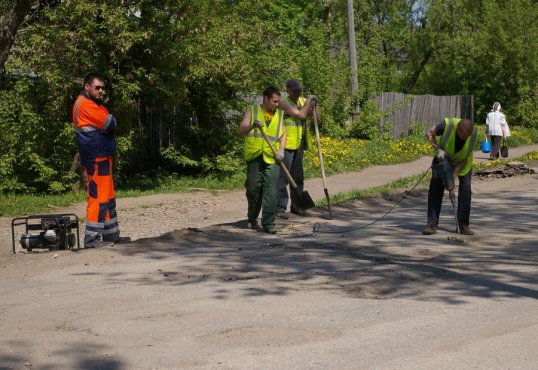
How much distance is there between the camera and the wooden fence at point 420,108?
31.4 meters

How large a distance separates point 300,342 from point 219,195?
11162mm

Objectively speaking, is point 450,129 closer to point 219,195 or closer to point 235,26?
point 219,195

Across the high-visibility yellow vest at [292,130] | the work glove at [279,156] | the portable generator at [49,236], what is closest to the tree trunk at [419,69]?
the high-visibility yellow vest at [292,130]

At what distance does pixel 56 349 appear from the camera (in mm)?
6461

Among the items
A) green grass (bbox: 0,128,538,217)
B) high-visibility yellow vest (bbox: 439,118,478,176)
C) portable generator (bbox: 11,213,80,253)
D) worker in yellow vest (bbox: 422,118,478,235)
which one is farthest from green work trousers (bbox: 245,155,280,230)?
green grass (bbox: 0,128,538,217)

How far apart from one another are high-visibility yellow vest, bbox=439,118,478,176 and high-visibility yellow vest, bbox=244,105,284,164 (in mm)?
2129

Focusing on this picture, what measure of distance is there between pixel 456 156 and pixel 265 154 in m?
2.41

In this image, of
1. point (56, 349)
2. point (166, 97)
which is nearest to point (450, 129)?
point (56, 349)

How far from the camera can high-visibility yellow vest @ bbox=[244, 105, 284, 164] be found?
1180 cm

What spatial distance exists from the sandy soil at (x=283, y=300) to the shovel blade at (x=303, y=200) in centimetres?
42

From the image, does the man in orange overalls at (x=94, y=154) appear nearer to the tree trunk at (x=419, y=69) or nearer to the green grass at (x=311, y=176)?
the green grass at (x=311, y=176)

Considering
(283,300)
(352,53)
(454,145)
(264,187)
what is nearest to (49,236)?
(264,187)

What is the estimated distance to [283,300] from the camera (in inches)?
309

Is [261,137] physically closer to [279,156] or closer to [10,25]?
[279,156]
